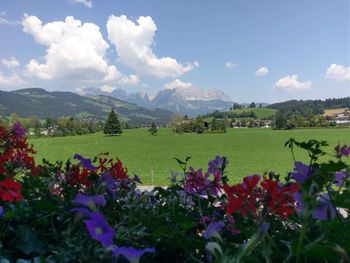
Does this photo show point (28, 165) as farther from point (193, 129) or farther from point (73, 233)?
point (193, 129)

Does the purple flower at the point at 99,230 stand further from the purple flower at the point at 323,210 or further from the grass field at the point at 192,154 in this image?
the grass field at the point at 192,154

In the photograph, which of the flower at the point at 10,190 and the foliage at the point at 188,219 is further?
the flower at the point at 10,190

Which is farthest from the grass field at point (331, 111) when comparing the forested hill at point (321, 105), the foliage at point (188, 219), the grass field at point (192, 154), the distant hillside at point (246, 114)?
the foliage at point (188, 219)

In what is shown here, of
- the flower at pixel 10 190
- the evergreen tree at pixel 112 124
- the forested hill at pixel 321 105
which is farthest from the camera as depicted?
the forested hill at pixel 321 105

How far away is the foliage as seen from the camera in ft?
2.60

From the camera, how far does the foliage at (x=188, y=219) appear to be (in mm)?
794

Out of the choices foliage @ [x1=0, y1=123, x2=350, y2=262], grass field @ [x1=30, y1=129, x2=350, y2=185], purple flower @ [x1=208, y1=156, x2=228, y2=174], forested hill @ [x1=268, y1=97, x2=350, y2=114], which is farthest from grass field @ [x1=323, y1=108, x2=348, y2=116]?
foliage @ [x1=0, y1=123, x2=350, y2=262]

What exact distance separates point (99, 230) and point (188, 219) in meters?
0.52

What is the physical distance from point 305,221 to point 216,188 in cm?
118

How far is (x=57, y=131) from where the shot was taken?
121 meters

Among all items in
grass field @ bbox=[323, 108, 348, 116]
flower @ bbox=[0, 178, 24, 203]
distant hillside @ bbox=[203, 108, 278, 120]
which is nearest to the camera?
flower @ bbox=[0, 178, 24, 203]

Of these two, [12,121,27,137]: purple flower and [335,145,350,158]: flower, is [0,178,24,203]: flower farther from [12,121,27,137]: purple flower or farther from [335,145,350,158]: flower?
[12,121,27,137]: purple flower

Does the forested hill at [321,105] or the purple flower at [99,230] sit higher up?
the forested hill at [321,105]

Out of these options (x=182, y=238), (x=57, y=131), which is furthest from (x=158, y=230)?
(x=57, y=131)
